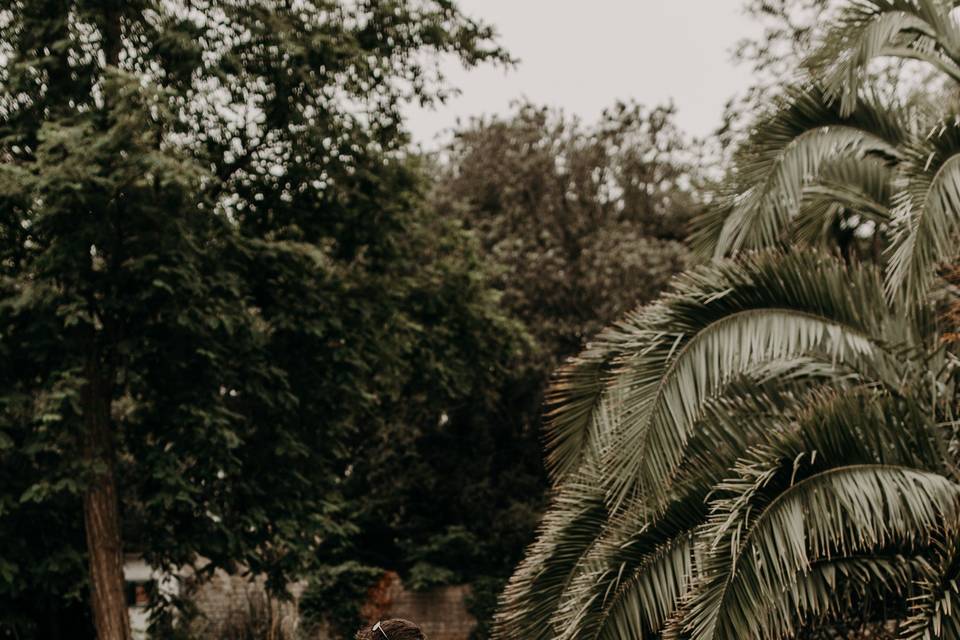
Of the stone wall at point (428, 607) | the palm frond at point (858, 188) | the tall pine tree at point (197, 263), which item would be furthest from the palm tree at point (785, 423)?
the stone wall at point (428, 607)

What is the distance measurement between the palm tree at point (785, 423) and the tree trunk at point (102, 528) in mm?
7459

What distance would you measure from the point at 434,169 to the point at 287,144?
11.5m

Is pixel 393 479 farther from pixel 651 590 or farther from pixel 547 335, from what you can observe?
pixel 651 590

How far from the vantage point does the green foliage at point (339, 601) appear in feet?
77.7

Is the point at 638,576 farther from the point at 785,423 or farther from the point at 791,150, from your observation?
the point at 791,150

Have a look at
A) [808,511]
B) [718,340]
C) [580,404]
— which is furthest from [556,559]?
[808,511]

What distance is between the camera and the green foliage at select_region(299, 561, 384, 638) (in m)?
23.7

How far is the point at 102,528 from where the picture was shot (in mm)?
14438

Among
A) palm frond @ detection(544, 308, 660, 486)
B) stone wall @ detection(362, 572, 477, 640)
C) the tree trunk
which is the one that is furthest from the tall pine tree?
stone wall @ detection(362, 572, 477, 640)

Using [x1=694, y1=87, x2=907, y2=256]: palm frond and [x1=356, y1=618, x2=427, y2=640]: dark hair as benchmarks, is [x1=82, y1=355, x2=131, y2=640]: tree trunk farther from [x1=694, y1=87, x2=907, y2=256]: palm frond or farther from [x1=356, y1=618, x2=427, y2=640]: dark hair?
[x1=356, y1=618, x2=427, y2=640]: dark hair

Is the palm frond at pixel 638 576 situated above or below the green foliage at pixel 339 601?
below

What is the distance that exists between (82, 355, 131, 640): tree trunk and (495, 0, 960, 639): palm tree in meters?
7.46

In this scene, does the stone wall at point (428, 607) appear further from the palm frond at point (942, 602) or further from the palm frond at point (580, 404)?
the palm frond at point (942, 602)

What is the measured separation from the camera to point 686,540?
7.50 m
